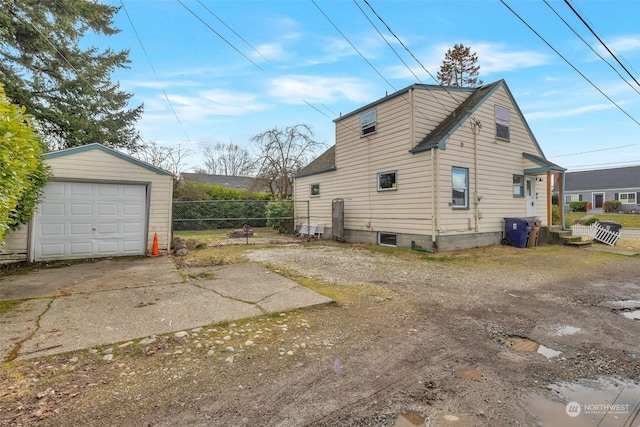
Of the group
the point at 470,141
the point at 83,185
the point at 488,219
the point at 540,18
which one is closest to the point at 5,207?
the point at 83,185

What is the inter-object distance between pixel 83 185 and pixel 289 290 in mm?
7212

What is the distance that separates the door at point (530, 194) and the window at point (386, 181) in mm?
5661

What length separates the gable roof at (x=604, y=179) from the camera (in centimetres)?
3291

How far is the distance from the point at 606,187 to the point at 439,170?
38.5 metres

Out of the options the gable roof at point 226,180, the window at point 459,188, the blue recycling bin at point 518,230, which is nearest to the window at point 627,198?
the blue recycling bin at point 518,230

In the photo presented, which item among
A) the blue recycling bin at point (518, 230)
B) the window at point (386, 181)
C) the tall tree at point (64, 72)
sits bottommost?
the blue recycling bin at point (518, 230)

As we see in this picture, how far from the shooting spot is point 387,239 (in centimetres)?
1149

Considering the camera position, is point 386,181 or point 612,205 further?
point 612,205

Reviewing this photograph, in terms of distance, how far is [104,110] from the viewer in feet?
50.8

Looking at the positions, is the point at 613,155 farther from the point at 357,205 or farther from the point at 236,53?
the point at 236,53

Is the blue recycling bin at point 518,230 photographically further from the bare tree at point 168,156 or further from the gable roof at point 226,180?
the gable roof at point 226,180

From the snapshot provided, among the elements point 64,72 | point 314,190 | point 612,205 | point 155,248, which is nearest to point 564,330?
point 155,248

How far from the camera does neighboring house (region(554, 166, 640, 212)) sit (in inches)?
1271

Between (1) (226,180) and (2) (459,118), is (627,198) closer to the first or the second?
(2) (459,118)
